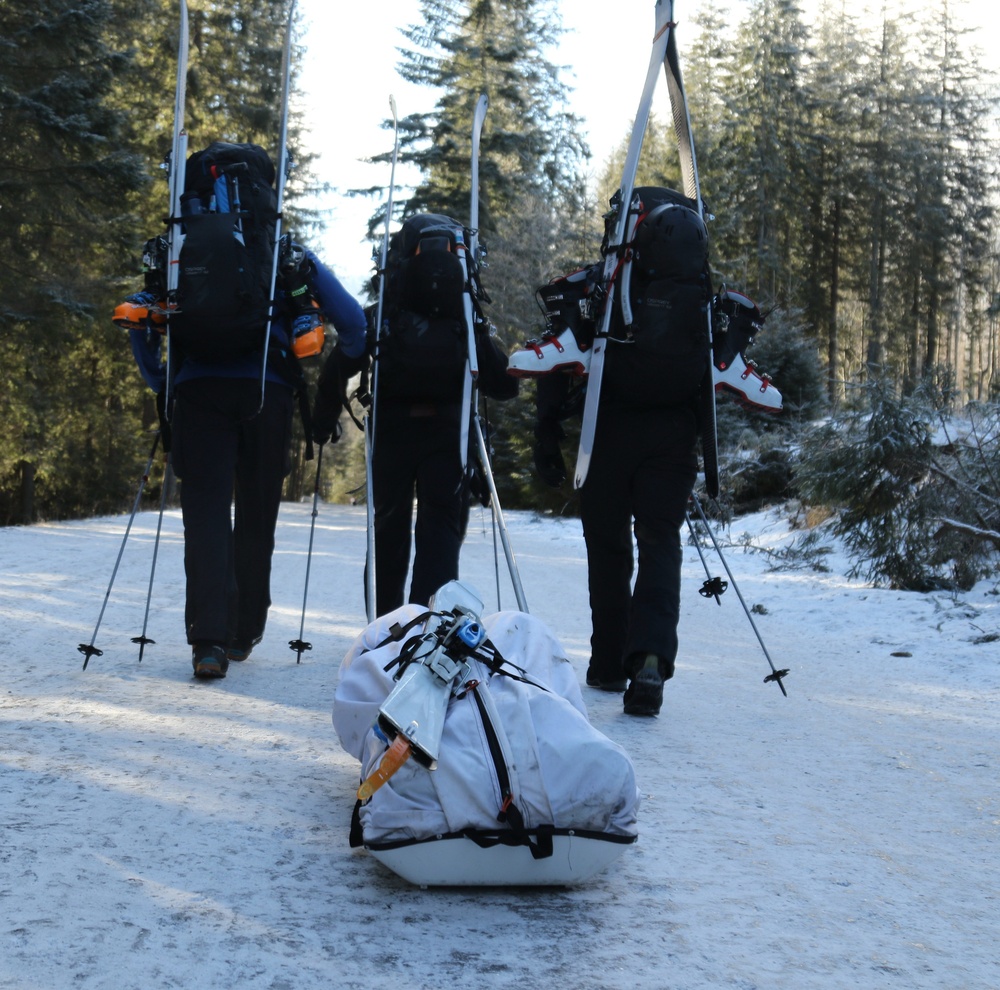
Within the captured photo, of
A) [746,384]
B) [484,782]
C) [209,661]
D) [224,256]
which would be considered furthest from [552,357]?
[484,782]

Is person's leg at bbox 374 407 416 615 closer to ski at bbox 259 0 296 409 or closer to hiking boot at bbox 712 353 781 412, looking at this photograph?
ski at bbox 259 0 296 409

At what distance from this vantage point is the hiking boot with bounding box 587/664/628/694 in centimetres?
575

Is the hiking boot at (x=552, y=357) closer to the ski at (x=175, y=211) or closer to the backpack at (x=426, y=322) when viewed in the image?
the backpack at (x=426, y=322)

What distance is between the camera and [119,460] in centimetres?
2948

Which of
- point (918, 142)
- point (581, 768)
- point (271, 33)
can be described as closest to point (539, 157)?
point (271, 33)

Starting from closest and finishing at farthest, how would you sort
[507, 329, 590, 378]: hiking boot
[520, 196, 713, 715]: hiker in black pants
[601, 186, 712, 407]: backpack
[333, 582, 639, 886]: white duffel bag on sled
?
[333, 582, 639, 886]: white duffel bag on sled < [520, 196, 713, 715]: hiker in black pants < [601, 186, 712, 407]: backpack < [507, 329, 590, 378]: hiking boot

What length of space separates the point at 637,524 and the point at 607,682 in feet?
2.74

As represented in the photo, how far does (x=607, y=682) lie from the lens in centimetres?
575

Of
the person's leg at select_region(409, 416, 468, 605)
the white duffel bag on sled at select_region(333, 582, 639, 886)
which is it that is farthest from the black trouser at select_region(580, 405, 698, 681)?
the white duffel bag on sled at select_region(333, 582, 639, 886)

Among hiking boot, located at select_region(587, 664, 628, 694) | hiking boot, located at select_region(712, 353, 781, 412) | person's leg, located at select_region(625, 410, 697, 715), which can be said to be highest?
hiking boot, located at select_region(712, 353, 781, 412)

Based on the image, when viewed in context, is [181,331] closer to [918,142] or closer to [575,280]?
[575,280]

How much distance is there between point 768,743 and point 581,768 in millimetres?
2185

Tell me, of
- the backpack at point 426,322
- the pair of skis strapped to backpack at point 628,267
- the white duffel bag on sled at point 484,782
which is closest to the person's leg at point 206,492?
the backpack at point 426,322

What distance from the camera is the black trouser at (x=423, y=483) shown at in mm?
5562
